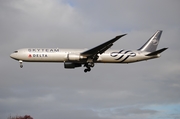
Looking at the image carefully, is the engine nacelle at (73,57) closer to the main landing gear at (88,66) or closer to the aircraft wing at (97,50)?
the aircraft wing at (97,50)

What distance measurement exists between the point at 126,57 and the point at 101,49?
4.48 m

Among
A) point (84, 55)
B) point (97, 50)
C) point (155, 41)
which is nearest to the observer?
point (97, 50)

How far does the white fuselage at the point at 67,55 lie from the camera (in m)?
57.8

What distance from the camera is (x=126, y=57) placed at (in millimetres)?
59688

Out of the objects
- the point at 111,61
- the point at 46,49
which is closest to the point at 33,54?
the point at 46,49

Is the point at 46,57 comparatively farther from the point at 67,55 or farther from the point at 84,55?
the point at 84,55

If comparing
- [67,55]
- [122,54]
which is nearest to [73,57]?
[67,55]

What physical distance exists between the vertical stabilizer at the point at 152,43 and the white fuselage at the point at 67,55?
2546mm

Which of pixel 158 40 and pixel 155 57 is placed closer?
pixel 155 57

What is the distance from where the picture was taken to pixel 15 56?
59.3m

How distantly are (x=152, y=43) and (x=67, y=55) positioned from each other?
14.6m

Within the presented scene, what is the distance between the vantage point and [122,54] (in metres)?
59.5

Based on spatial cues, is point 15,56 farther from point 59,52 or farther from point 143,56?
point 143,56

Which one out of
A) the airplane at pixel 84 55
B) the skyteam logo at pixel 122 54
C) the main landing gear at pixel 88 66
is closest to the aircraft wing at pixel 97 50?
the airplane at pixel 84 55
